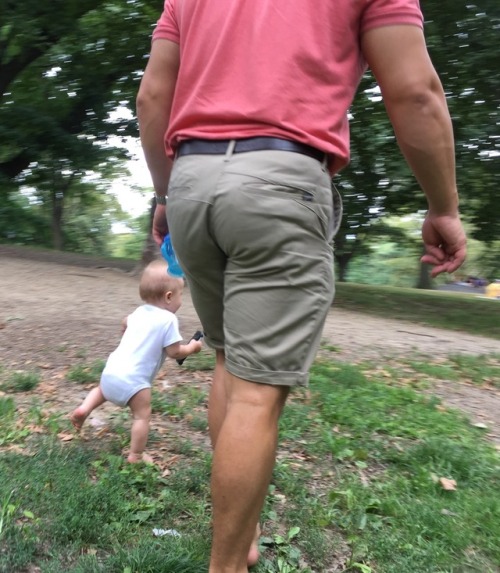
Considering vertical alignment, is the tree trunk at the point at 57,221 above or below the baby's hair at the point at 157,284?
below

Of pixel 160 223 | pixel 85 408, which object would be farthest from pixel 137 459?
pixel 160 223

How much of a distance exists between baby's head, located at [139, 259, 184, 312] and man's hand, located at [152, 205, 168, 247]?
0.44 metres

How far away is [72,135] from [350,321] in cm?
930

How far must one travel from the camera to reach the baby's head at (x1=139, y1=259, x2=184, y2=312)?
276cm

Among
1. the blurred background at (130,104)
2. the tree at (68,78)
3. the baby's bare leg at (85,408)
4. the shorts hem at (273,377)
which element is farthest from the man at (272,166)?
the tree at (68,78)

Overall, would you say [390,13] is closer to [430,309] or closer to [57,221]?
[430,309]

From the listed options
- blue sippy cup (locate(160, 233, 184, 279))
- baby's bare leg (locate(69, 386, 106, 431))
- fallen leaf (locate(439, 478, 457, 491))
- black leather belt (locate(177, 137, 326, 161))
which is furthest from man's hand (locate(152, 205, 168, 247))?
fallen leaf (locate(439, 478, 457, 491))

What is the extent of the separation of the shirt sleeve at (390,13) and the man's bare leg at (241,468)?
41.2 inches

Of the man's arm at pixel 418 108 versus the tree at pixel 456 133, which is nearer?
the man's arm at pixel 418 108

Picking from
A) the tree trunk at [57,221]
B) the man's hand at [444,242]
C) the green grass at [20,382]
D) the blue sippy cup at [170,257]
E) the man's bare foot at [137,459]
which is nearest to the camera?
the man's hand at [444,242]

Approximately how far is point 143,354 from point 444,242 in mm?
1465

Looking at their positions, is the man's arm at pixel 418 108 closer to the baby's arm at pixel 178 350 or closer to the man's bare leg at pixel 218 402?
the man's bare leg at pixel 218 402

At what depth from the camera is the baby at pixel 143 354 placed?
2.62 meters

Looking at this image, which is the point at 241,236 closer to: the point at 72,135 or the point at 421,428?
the point at 421,428
